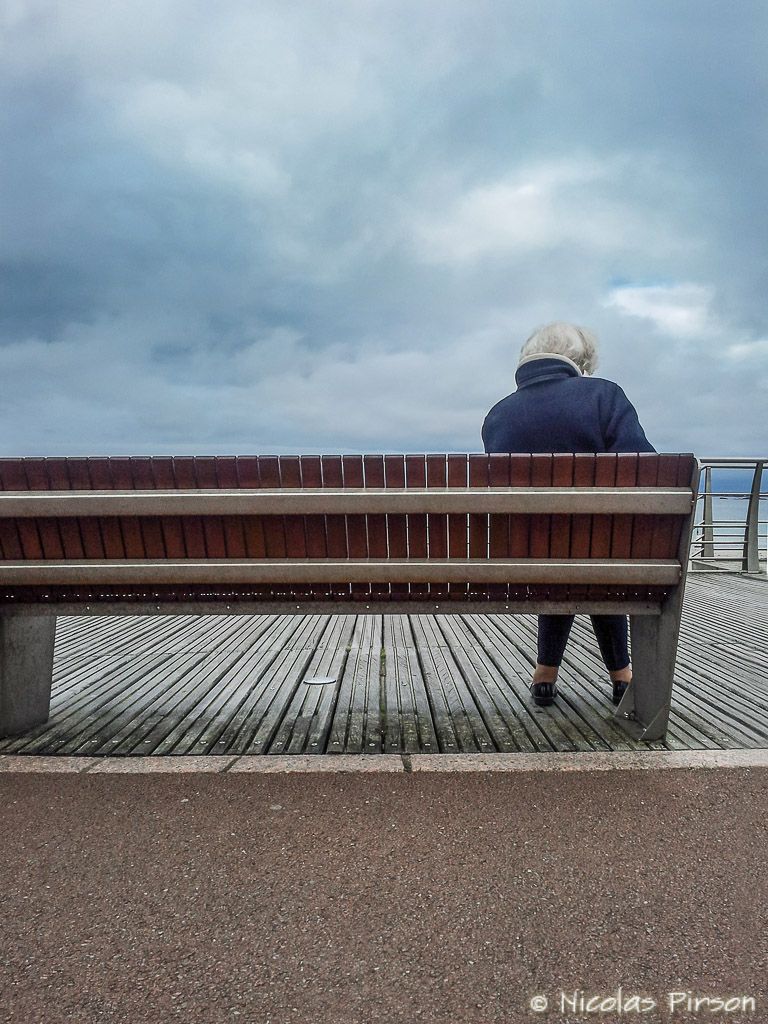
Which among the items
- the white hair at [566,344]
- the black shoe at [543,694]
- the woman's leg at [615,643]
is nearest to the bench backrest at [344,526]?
the woman's leg at [615,643]

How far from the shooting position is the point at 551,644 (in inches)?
122

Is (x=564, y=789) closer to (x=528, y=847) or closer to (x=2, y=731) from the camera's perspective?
(x=528, y=847)

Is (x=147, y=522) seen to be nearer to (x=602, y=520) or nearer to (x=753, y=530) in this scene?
(x=602, y=520)

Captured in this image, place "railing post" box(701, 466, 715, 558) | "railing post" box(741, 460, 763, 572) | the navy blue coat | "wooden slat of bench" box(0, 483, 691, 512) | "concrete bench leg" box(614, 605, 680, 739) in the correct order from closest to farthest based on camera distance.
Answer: "wooden slat of bench" box(0, 483, 691, 512) < "concrete bench leg" box(614, 605, 680, 739) < the navy blue coat < "railing post" box(741, 460, 763, 572) < "railing post" box(701, 466, 715, 558)

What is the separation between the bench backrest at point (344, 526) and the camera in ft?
7.34

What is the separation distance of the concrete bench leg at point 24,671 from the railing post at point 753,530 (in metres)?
8.87

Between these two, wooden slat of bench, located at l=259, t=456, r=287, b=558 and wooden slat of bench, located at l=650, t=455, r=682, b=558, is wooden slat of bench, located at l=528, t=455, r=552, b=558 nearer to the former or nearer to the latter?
wooden slat of bench, located at l=650, t=455, r=682, b=558

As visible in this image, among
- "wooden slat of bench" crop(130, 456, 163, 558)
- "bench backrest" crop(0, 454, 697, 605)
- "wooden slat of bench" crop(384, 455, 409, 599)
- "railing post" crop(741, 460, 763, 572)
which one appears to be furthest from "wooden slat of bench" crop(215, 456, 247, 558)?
"railing post" crop(741, 460, 763, 572)

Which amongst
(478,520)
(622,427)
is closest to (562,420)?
(622,427)

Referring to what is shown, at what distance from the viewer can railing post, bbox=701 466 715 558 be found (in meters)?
9.19

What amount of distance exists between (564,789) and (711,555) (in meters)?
9.25

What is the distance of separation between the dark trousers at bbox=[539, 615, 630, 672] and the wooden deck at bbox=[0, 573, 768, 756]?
0.21 m

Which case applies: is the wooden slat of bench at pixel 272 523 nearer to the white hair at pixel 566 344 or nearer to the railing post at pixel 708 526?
the white hair at pixel 566 344

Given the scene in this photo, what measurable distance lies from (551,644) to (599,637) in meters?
0.24
